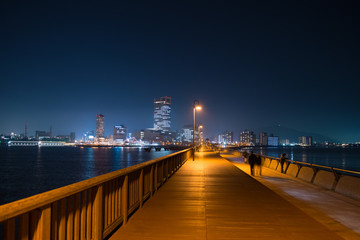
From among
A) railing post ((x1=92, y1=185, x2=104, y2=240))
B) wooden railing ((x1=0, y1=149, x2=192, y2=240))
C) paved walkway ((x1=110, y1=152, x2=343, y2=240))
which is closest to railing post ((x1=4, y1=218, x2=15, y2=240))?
wooden railing ((x1=0, y1=149, x2=192, y2=240))

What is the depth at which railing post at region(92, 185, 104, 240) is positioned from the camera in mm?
4727

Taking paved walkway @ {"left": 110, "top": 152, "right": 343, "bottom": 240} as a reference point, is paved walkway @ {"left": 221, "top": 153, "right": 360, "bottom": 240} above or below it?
below

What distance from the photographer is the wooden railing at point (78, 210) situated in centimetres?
280

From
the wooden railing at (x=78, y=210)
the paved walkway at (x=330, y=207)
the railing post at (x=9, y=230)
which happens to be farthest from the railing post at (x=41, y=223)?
the paved walkway at (x=330, y=207)

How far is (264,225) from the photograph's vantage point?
5.97 meters

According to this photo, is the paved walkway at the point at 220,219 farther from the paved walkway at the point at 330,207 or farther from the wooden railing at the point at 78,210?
the paved walkway at the point at 330,207

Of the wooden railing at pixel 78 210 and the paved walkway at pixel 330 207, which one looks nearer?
the wooden railing at pixel 78 210

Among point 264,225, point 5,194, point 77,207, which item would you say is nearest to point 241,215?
point 264,225

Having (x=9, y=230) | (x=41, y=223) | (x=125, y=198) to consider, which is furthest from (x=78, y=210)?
(x=125, y=198)

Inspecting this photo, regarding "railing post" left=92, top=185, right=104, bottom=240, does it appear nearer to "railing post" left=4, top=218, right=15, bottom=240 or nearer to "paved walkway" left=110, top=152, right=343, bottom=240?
"paved walkway" left=110, top=152, right=343, bottom=240

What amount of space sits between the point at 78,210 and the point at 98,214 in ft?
2.05

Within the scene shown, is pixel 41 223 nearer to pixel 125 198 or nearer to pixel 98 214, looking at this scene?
pixel 98 214

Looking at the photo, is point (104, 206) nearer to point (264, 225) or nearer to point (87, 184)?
point (87, 184)

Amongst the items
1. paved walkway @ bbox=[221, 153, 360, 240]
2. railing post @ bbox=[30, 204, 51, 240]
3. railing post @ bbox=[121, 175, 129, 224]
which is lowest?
paved walkway @ bbox=[221, 153, 360, 240]
